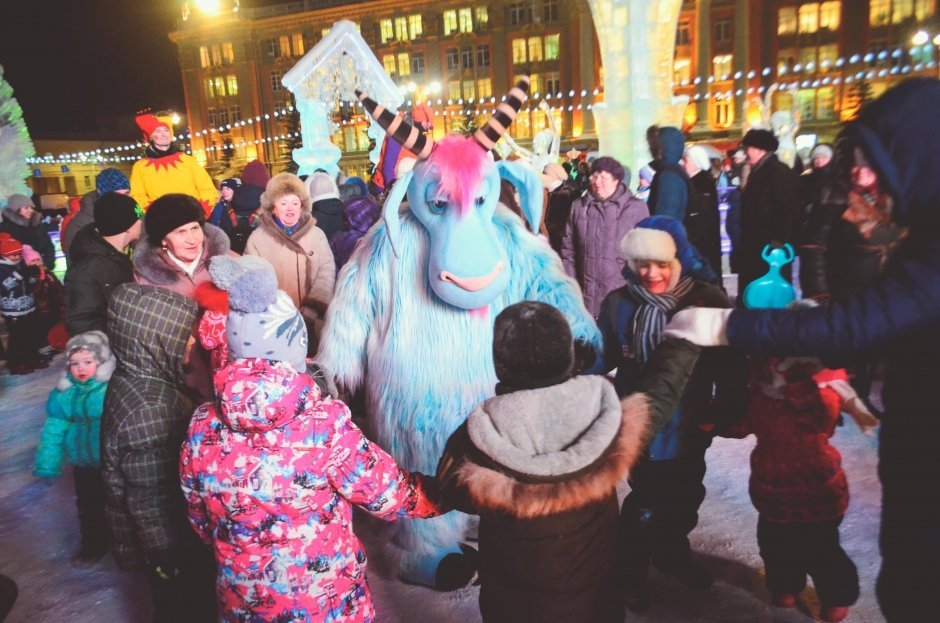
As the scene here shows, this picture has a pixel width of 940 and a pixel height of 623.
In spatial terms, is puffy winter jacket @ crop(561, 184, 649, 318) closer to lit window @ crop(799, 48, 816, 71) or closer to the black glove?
the black glove

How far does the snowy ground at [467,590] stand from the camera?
2482 millimetres

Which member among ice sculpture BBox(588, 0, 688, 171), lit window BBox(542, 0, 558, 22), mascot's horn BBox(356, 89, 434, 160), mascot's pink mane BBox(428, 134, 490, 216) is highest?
lit window BBox(542, 0, 558, 22)

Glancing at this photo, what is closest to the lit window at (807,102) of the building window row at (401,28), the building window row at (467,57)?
the building window row at (467,57)

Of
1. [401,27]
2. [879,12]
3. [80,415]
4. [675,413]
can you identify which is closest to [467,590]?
[675,413]

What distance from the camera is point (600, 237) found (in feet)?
15.4

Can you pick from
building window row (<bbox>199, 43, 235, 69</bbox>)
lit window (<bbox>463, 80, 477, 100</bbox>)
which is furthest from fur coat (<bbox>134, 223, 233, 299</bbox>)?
building window row (<bbox>199, 43, 235, 69</bbox>)

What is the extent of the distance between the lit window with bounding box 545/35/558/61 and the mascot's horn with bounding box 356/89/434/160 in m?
44.4

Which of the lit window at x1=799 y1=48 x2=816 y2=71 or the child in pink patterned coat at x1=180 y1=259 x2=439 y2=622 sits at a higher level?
the lit window at x1=799 y1=48 x2=816 y2=71

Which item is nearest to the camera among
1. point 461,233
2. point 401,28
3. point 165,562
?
point 165,562

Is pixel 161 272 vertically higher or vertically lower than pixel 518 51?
lower

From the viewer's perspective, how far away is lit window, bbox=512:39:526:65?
43.8 m

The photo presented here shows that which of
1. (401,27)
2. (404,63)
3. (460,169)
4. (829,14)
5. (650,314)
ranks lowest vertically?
(650,314)

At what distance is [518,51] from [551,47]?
2406 mm

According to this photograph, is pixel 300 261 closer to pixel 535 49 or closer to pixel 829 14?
pixel 535 49
